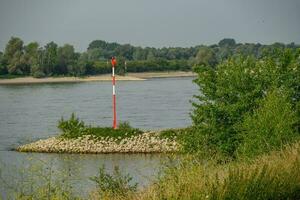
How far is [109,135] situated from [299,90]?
16.2m

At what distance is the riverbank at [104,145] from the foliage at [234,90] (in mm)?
10632

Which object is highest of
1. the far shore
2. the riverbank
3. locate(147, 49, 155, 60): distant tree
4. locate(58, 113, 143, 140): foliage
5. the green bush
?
the green bush

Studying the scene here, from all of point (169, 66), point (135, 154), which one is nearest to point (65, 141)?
point (135, 154)

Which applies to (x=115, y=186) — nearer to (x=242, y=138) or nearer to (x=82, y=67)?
(x=242, y=138)

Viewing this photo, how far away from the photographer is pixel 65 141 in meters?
37.3

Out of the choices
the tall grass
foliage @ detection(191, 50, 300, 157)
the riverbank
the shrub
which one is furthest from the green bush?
the shrub

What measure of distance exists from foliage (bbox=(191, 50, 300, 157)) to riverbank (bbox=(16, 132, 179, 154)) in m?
10.6

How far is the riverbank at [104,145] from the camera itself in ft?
116

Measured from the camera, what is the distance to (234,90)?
23.7 meters

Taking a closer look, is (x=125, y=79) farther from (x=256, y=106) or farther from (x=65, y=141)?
(x=256, y=106)

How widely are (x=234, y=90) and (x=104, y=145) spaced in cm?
1396

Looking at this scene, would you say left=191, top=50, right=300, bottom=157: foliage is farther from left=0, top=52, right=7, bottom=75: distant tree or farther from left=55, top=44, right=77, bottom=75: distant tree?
left=0, top=52, right=7, bottom=75: distant tree

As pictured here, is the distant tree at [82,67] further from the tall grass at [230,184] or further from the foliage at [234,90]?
the tall grass at [230,184]

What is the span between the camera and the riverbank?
35.4m
